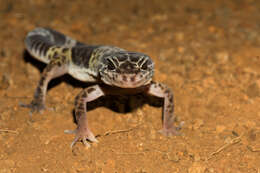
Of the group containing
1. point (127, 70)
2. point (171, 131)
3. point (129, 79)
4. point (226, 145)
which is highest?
point (127, 70)

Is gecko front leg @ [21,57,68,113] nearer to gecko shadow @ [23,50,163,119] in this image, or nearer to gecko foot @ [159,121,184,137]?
gecko shadow @ [23,50,163,119]

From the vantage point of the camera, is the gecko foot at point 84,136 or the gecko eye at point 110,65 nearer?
the gecko eye at point 110,65

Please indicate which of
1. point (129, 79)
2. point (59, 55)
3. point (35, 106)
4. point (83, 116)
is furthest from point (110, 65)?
point (59, 55)

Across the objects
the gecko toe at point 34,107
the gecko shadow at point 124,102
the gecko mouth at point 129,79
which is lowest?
the gecko toe at point 34,107

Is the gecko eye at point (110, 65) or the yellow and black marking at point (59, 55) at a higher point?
the yellow and black marking at point (59, 55)

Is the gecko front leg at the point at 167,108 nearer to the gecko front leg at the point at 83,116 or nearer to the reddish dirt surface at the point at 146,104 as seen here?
the reddish dirt surface at the point at 146,104

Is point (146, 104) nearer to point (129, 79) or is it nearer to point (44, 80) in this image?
point (129, 79)

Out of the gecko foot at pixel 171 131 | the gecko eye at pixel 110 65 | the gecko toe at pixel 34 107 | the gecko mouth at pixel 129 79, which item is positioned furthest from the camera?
the gecko toe at pixel 34 107

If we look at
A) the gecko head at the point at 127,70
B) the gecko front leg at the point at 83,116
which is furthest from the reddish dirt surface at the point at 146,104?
the gecko head at the point at 127,70

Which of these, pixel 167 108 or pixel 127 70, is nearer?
pixel 127 70
